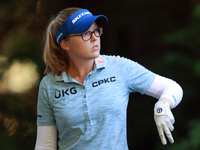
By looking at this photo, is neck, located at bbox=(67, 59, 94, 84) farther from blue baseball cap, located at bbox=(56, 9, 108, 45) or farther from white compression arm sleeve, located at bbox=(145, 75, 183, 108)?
white compression arm sleeve, located at bbox=(145, 75, 183, 108)

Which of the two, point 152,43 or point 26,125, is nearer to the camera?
point 152,43

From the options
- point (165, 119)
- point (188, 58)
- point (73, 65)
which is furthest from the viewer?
point (188, 58)

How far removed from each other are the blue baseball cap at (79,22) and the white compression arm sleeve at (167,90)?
393 millimetres

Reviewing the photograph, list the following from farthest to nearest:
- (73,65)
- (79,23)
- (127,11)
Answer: (127,11), (73,65), (79,23)

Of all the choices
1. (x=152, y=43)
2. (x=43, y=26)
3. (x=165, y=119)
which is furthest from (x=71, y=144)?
(x=43, y=26)

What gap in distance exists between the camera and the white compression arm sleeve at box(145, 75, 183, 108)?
4.07 ft

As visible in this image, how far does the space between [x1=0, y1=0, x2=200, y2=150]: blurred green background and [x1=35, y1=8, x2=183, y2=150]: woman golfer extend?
482 mm

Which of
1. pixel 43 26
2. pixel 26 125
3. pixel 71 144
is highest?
pixel 43 26

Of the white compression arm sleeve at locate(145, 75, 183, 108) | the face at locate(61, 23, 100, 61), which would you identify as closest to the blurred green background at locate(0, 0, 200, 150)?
the white compression arm sleeve at locate(145, 75, 183, 108)

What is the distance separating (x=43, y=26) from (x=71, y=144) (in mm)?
1027

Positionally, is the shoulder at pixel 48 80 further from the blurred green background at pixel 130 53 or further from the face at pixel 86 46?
the blurred green background at pixel 130 53

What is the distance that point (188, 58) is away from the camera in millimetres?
1719

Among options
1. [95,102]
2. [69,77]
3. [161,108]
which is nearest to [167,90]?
[161,108]

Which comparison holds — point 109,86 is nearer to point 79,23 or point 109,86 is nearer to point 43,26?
point 79,23
